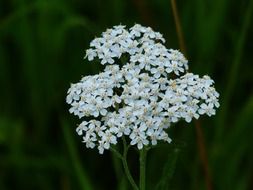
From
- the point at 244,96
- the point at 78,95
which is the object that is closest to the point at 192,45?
the point at 244,96

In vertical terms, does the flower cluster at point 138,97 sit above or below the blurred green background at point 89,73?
below

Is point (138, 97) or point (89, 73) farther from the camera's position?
point (89, 73)

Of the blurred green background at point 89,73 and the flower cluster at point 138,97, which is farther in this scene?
the blurred green background at point 89,73

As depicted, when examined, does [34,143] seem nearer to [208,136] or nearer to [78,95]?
[208,136]

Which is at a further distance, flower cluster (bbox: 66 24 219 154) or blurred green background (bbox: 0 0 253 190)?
blurred green background (bbox: 0 0 253 190)
